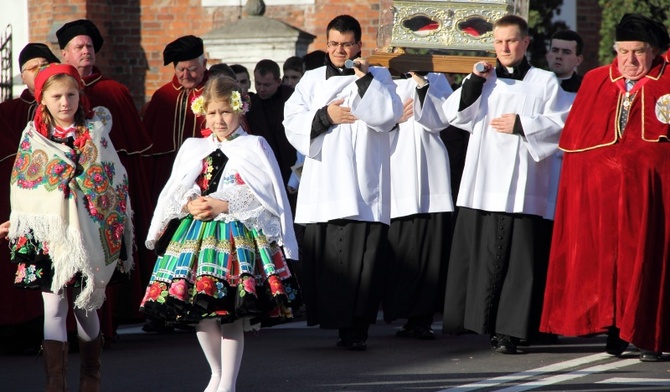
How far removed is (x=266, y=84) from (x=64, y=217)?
482cm

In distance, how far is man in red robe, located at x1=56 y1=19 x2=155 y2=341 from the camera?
1050 centimetres

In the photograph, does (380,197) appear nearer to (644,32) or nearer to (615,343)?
(615,343)

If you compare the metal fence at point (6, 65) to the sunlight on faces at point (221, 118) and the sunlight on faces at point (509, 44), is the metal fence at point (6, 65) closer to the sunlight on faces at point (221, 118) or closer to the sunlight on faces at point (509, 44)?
the sunlight on faces at point (509, 44)

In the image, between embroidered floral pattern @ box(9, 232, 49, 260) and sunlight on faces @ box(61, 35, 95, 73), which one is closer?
embroidered floral pattern @ box(9, 232, 49, 260)

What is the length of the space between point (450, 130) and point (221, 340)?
454cm

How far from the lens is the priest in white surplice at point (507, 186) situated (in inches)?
396

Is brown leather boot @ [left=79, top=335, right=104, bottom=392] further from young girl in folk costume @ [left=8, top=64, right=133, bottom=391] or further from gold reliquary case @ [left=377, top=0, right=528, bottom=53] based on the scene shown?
gold reliquary case @ [left=377, top=0, right=528, bottom=53]

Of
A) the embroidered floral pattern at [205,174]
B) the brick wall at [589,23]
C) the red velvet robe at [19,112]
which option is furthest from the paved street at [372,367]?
the brick wall at [589,23]

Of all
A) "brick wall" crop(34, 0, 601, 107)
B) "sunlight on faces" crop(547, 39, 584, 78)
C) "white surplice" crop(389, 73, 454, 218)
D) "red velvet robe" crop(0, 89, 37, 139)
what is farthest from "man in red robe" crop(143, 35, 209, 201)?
"brick wall" crop(34, 0, 601, 107)

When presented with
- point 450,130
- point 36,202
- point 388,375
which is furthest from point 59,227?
point 450,130

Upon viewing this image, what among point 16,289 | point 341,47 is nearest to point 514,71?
point 341,47

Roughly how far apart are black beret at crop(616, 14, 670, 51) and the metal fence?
35.0 feet

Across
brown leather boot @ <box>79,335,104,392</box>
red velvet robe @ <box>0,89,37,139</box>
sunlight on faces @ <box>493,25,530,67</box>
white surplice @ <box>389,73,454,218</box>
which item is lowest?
brown leather boot @ <box>79,335,104,392</box>

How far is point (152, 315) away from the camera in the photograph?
8.09m
